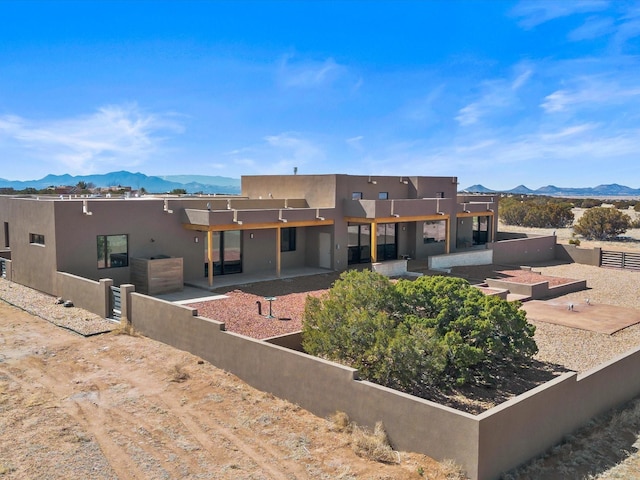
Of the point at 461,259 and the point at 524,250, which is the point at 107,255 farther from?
the point at 524,250

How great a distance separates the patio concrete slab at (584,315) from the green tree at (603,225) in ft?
76.9

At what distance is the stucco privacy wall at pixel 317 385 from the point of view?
809cm

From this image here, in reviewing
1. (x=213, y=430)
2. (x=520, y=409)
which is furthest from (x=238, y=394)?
(x=520, y=409)

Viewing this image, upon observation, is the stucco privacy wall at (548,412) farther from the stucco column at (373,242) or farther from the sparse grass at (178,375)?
the stucco column at (373,242)

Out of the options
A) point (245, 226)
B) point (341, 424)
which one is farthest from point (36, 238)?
point (341, 424)

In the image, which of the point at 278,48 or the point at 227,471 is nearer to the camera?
the point at 227,471

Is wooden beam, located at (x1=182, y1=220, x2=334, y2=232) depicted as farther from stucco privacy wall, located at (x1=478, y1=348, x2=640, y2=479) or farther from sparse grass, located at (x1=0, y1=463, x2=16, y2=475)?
stucco privacy wall, located at (x1=478, y1=348, x2=640, y2=479)

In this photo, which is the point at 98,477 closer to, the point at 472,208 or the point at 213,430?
the point at 213,430

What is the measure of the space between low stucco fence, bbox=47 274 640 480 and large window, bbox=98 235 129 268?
6.29m

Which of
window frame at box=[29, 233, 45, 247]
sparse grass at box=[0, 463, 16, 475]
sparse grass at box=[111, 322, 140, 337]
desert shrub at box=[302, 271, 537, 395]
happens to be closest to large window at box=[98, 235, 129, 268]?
window frame at box=[29, 233, 45, 247]

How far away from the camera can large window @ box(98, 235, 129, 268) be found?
1848 cm

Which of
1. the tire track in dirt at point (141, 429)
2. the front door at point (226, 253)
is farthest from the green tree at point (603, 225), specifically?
the tire track in dirt at point (141, 429)

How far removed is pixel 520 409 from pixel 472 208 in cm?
2258

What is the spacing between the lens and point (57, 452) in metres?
8.38
